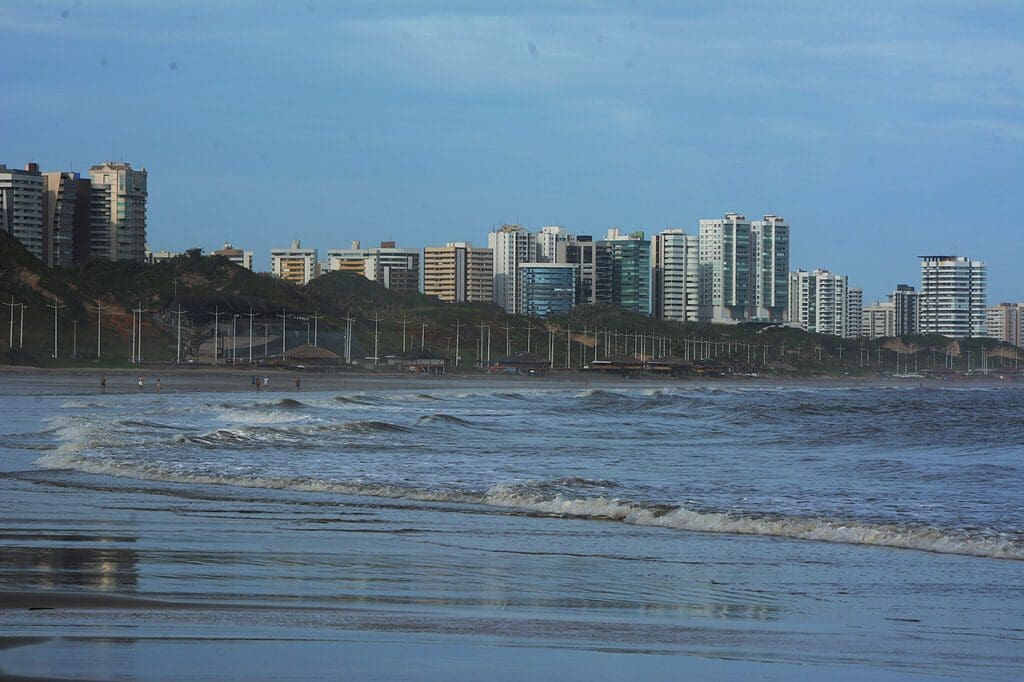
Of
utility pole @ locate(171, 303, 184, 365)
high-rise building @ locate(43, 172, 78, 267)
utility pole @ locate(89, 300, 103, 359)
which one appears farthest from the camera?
high-rise building @ locate(43, 172, 78, 267)

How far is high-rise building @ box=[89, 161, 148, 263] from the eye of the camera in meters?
180

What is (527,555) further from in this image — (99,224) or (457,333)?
(99,224)

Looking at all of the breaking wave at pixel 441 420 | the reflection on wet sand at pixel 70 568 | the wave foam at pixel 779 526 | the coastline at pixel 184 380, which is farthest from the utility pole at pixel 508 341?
the reflection on wet sand at pixel 70 568

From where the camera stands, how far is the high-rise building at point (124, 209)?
180 metres

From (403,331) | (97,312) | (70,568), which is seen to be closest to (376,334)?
(403,331)

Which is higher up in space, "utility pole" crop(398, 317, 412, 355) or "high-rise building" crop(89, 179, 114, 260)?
"high-rise building" crop(89, 179, 114, 260)

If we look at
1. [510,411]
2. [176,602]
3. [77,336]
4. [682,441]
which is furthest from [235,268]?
[176,602]

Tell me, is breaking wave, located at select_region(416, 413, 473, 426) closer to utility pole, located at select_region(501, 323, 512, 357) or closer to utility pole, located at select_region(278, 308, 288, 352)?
utility pole, located at select_region(278, 308, 288, 352)

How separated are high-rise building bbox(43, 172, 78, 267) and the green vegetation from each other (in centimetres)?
3443

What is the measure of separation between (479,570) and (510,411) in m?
39.6

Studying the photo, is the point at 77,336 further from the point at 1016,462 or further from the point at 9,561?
the point at 9,561

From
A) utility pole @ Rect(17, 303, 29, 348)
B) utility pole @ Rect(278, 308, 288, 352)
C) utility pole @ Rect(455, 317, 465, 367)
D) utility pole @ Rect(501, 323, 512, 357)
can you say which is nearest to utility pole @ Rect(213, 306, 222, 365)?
utility pole @ Rect(278, 308, 288, 352)

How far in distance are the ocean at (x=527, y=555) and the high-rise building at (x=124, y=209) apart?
16149 cm

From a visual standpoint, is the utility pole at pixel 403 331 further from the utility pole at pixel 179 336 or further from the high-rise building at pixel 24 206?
the high-rise building at pixel 24 206
